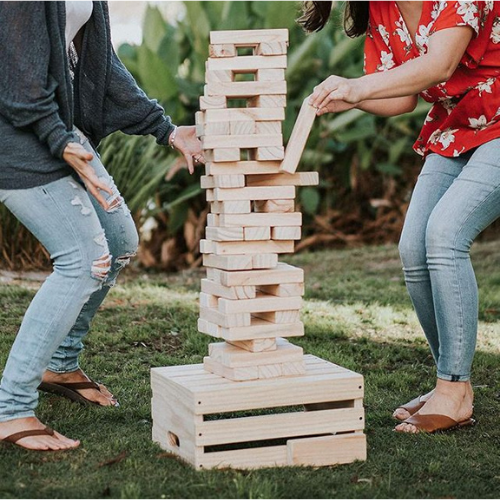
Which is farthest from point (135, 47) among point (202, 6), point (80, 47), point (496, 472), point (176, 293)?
point (496, 472)

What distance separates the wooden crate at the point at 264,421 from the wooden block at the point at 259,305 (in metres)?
0.23

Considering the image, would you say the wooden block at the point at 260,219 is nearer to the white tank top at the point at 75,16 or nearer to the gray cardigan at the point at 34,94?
the gray cardigan at the point at 34,94

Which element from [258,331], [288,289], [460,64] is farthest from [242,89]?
[460,64]

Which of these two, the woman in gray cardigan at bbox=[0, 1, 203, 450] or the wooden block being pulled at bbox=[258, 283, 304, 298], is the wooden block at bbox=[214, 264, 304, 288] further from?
the woman in gray cardigan at bbox=[0, 1, 203, 450]

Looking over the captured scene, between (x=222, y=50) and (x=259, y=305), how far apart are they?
846mm

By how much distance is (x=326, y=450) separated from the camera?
310 cm

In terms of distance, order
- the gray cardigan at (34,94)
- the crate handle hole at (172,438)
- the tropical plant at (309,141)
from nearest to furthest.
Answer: the gray cardigan at (34,94)
the crate handle hole at (172,438)
the tropical plant at (309,141)

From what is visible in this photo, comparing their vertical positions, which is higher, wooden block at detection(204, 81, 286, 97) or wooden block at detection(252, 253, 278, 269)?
wooden block at detection(204, 81, 286, 97)

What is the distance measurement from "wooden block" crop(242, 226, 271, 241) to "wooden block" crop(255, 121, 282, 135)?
32cm

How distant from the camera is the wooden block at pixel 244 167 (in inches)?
121

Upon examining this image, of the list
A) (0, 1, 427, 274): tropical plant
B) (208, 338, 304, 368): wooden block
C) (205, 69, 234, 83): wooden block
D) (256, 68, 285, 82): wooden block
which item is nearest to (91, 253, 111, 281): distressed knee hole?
(208, 338, 304, 368): wooden block

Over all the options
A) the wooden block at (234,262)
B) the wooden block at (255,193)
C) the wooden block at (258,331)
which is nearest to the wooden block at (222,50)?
the wooden block at (255,193)

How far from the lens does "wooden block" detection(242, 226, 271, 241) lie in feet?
10.1

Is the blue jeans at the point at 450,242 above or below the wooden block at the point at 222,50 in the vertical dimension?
below
